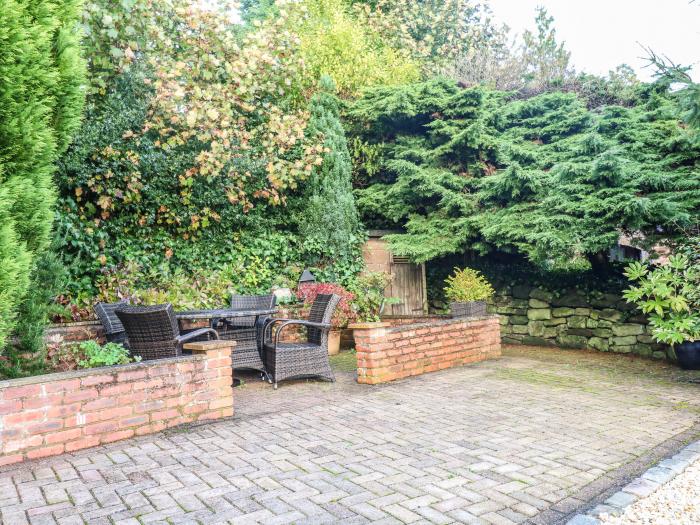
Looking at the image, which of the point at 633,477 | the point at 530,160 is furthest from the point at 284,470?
the point at 530,160

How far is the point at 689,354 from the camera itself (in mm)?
6348

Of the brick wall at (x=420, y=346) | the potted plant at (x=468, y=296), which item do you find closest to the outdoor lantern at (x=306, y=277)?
the potted plant at (x=468, y=296)

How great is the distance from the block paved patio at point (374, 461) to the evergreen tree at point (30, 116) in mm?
1362

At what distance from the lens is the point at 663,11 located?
5301 millimetres

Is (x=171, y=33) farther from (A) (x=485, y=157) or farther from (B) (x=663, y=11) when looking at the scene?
(B) (x=663, y=11)

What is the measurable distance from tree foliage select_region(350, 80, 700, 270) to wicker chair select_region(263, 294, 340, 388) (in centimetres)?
371

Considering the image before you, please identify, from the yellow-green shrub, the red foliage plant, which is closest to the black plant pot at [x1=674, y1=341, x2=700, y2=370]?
the red foliage plant

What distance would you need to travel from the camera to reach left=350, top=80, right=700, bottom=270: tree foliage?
22.5ft

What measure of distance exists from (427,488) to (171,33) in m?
8.65

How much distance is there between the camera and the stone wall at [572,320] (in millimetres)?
7930

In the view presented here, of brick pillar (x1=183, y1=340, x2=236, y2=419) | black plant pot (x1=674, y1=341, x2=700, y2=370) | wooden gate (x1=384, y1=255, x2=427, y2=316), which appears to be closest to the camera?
brick pillar (x1=183, y1=340, x2=236, y2=419)

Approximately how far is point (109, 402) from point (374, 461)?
1947 millimetres

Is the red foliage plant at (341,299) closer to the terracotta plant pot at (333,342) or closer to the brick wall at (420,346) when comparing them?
the terracotta plant pot at (333,342)

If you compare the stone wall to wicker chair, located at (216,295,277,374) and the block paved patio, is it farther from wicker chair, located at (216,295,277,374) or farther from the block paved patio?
wicker chair, located at (216,295,277,374)
